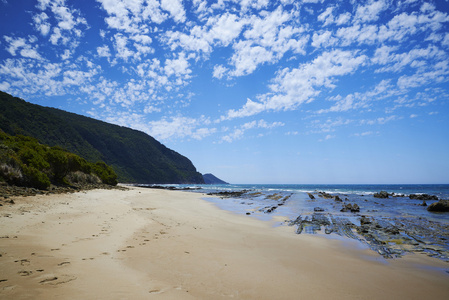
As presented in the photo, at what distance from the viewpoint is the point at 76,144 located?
7806 cm

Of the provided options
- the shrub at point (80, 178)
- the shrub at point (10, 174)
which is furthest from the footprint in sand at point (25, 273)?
the shrub at point (80, 178)

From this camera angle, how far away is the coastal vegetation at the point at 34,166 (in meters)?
14.1

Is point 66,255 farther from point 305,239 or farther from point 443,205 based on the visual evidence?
point 443,205

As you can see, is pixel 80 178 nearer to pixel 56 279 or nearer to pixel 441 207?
pixel 56 279

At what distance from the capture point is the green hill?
63666 millimetres

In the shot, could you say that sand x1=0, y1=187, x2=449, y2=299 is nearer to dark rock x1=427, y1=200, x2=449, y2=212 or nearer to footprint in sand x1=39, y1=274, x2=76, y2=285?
footprint in sand x1=39, y1=274, x2=76, y2=285

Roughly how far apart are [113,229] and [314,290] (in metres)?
6.82

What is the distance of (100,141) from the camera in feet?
334

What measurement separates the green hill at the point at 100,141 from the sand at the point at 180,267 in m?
62.2

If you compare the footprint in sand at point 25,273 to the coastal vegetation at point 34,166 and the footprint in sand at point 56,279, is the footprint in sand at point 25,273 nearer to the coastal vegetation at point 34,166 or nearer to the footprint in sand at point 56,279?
the footprint in sand at point 56,279

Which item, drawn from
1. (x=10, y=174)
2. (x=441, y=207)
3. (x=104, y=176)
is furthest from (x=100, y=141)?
(x=441, y=207)

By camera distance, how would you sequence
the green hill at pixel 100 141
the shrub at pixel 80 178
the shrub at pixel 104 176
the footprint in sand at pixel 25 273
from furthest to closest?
the green hill at pixel 100 141, the shrub at pixel 104 176, the shrub at pixel 80 178, the footprint in sand at pixel 25 273

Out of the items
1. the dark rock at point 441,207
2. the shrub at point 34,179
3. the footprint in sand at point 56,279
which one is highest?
the shrub at point 34,179

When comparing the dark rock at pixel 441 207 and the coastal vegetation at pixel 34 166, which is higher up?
the coastal vegetation at pixel 34 166
